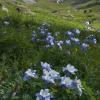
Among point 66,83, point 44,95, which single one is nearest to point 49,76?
point 66,83

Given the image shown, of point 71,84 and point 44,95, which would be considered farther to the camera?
point 71,84

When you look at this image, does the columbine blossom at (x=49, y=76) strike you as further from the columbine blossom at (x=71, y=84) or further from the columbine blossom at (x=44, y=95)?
the columbine blossom at (x=44, y=95)

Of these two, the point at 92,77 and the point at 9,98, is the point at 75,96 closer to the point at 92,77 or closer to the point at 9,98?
the point at 9,98

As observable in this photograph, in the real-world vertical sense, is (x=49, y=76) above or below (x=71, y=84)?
above

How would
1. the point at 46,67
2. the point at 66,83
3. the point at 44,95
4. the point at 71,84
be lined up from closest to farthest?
the point at 44,95 < the point at 66,83 < the point at 71,84 < the point at 46,67

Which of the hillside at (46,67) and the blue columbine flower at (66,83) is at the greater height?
the blue columbine flower at (66,83)

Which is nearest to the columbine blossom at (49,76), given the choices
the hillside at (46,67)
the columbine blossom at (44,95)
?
the hillside at (46,67)

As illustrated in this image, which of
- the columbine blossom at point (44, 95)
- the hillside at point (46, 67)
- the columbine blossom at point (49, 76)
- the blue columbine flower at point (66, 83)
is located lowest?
the hillside at point (46, 67)

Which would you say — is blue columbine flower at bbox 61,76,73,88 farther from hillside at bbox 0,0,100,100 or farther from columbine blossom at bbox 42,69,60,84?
columbine blossom at bbox 42,69,60,84

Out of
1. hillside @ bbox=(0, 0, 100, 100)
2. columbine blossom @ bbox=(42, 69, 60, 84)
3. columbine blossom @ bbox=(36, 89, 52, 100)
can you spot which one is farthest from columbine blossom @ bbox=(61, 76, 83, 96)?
columbine blossom @ bbox=(36, 89, 52, 100)

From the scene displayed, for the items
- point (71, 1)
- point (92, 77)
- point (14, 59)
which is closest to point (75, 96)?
point (92, 77)

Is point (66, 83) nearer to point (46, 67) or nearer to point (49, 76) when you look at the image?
point (49, 76)

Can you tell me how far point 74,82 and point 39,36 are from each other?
4.46 metres

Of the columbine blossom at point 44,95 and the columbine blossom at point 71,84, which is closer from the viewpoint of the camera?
the columbine blossom at point 44,95
